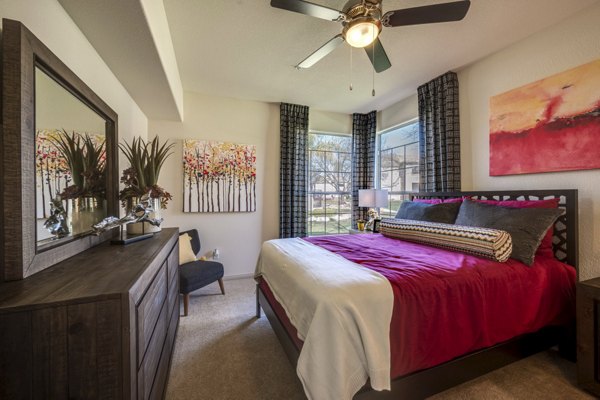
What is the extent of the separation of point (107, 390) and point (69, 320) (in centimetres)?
26

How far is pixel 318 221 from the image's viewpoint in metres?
4.15

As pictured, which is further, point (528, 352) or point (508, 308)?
point (528, 352)

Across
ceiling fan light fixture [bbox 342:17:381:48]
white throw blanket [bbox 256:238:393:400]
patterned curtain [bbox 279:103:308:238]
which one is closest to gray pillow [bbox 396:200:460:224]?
white throw blanket [bbox 256:238:393:400]

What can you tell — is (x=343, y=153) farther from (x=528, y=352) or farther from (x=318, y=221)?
(x=528, y=352)

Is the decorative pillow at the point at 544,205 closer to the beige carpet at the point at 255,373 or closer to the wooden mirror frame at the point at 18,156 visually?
the beige carpet at the point at 255,373

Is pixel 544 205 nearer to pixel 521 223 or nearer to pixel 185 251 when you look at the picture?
pixel 521 223

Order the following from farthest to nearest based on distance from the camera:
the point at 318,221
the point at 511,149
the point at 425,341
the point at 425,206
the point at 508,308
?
the point at 318,221
the point at 425,206
the point at 511,149
the point at 508,308
the point at 425,341

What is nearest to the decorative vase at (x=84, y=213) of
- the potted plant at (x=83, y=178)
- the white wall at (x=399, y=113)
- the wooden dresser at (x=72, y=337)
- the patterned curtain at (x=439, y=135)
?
the potted plant at (x=83, y=178)

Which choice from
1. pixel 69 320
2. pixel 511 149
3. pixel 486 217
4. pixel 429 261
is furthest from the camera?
pixel 511 149

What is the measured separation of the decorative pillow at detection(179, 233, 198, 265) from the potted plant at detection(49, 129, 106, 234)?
118cm

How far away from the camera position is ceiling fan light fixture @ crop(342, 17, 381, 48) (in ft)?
5.03

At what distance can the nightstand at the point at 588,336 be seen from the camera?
1.41 meters

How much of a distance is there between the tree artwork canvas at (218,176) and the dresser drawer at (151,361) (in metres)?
2.16

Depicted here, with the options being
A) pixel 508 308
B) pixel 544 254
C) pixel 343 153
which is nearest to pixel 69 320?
pixel 508 308
